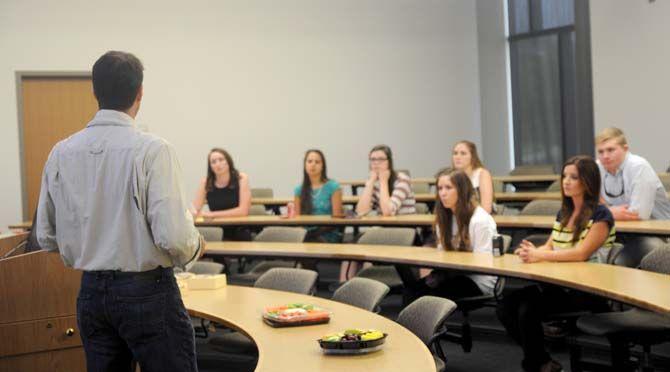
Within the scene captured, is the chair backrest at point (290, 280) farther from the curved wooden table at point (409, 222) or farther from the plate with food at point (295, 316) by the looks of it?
the curved wooden table at point (409, 222)

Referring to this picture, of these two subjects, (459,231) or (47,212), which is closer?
(47,212)

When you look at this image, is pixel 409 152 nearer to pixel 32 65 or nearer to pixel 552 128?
pixel 552 128

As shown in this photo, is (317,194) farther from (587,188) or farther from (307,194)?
(587,188)

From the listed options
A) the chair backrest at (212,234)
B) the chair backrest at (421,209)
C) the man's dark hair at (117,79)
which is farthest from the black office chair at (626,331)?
the chair backrest at (421,209)

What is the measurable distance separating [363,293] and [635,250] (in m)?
2.45

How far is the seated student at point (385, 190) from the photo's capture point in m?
8.07

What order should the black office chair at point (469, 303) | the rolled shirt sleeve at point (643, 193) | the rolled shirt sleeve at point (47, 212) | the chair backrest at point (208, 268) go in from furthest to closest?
the rolled shirt sleeve at point (643, 193)
the chair backrest at point (208, 268)
the black office chair at point (469, 303)
the rolled shirt sleeve at point (47, 212)

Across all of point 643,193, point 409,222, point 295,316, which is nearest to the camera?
point 295,316

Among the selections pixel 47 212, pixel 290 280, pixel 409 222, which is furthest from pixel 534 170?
pixel 47 212

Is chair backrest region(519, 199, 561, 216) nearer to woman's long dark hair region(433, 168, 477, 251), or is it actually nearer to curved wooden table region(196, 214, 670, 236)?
curved wooden table region(196, 214, 670, 236)

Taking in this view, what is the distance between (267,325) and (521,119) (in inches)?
424

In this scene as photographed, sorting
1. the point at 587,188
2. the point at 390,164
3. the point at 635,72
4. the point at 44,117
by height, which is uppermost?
the point at 635,72

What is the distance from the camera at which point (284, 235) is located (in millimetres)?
7254

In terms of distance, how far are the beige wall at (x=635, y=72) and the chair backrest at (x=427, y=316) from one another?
778 cm
